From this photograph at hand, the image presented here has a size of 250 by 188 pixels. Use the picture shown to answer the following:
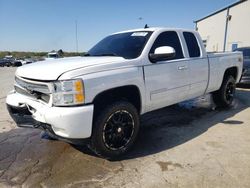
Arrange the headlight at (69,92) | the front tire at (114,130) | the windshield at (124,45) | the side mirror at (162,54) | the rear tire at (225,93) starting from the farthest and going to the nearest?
1. the rear tire at (225,93)
2. the windshield at (124,45)
3. the side mirror at (162,54)
4. the front tire at (114,130)
5. the headlight at (69,92)

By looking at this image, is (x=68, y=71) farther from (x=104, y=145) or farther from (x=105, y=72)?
(x=104, y=145)

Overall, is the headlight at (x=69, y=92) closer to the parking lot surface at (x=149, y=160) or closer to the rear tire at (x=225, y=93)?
the parking lot surface at (x=149, y=160)

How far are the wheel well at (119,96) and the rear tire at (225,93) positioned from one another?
10.2ft

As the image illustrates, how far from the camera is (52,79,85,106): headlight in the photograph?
2.84 m

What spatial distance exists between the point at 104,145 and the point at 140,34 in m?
2.10

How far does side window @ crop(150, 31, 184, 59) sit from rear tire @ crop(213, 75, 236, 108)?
212 centimetres

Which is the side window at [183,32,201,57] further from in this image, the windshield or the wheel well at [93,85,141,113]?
the wheel well at [93,85,141,113]

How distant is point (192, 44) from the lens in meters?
4.87

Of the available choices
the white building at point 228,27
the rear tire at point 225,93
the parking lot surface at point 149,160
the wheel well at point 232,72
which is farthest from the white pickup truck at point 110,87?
the white building at point 228,27

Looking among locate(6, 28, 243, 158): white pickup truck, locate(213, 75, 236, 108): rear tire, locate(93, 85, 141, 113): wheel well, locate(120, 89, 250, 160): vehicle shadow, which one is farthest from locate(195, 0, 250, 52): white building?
locate(93, 85, 141, 113): wheel well

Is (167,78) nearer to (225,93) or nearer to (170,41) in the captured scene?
(170,41)

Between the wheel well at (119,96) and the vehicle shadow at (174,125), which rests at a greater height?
the wheel well at (119,96)

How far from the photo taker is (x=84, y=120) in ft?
9.54

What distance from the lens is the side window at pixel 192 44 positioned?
4.73m
